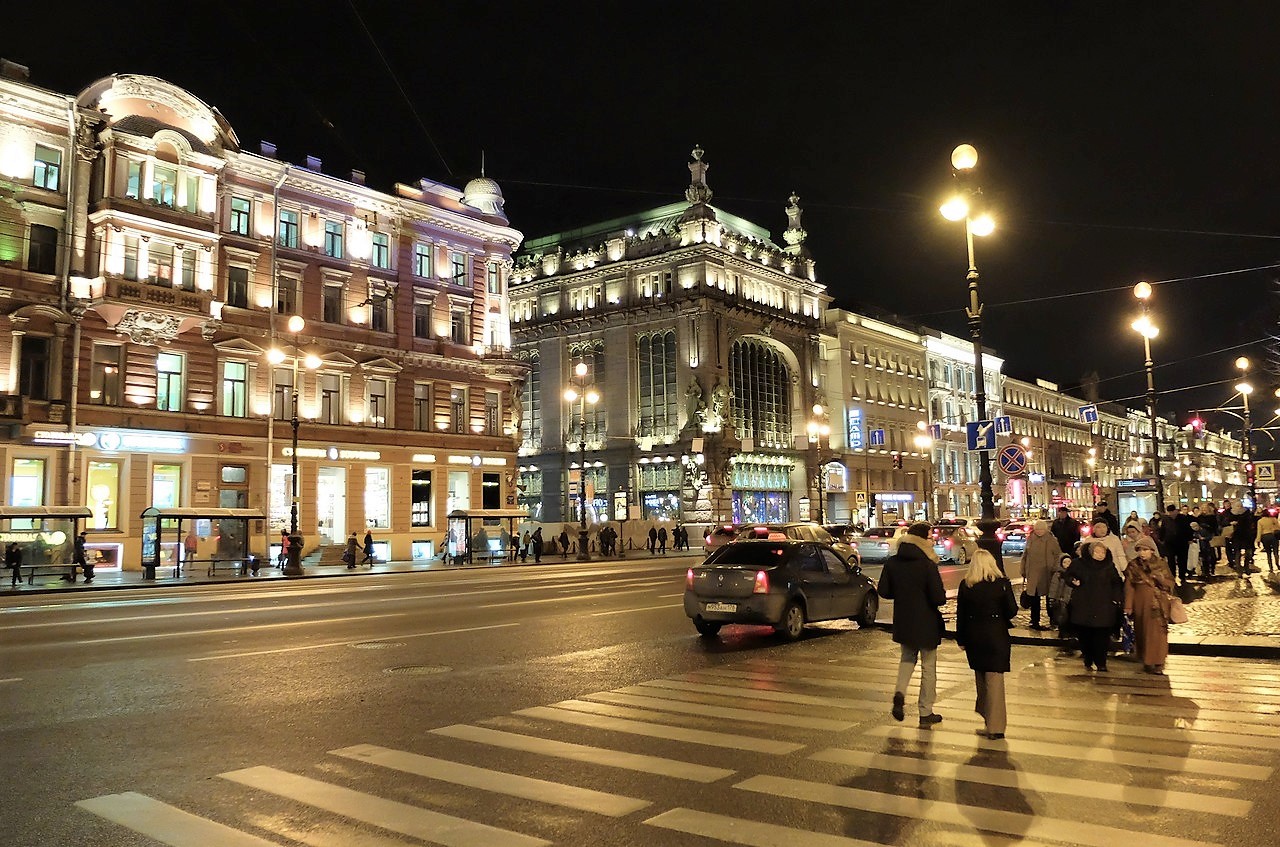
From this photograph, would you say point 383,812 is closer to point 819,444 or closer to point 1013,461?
point 1013,461

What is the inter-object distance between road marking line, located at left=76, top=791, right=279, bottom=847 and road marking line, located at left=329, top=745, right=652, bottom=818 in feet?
4.97

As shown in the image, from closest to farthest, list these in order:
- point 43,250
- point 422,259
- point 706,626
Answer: point 706,626, point 43,250, point 422,259

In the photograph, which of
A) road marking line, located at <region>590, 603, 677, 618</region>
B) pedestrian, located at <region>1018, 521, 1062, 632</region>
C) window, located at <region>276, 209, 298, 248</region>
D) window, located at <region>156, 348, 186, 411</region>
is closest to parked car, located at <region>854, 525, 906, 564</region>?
road marking line, located at <region>590, 603, 677, 618</region>

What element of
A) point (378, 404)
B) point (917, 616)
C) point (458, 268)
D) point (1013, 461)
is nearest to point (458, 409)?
point (378, 404)

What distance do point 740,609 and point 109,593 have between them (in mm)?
18911

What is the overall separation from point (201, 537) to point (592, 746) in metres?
31.7

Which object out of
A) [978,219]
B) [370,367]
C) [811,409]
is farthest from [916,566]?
[811,409]

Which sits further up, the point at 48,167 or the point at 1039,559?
the point at 48,167

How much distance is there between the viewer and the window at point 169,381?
36.9 metres

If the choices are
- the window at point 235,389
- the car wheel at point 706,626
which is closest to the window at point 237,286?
the window at point 235,389

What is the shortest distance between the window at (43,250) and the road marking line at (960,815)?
35.7 metres

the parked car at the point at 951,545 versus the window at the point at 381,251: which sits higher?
the window at the point at 381,251

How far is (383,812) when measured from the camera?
6.05 meters

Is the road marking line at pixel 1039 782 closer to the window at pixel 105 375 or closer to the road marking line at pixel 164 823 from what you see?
the road marking line at pixel 164 823
